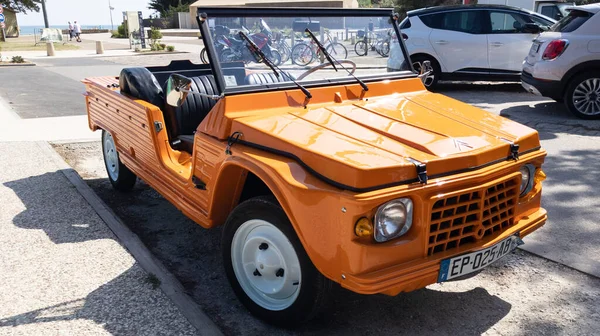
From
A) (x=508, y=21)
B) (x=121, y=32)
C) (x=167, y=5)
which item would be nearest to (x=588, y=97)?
(x=508, y=21)

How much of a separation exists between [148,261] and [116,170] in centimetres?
194

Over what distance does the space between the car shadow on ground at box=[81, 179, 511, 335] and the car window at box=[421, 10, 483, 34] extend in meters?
8.41

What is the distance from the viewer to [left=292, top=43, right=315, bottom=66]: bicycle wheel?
3.80m

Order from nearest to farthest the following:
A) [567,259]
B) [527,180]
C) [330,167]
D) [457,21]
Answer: [330,167], [527,180], [567,259], [457,21]

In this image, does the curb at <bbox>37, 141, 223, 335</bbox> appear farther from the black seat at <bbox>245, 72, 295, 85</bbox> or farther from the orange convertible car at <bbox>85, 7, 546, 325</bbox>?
the black seat at <bbox>245, 72, 295, 85</bbox>

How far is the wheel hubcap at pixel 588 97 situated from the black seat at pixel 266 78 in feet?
21.0

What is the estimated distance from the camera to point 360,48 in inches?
151

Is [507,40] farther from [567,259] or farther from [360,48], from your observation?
[360,48]

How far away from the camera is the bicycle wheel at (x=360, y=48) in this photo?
383 centimetres

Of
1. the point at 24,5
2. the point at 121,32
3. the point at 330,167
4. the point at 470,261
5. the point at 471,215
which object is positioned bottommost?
the point at 470,261

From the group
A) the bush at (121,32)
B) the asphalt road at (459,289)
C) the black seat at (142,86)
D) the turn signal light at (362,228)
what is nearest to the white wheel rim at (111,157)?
the asphalt road at (459,289)

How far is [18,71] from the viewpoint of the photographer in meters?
17.9

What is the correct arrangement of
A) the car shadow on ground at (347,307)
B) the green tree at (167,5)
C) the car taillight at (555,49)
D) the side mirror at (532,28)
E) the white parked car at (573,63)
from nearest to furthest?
the car shadow on ground at (347,307)
the white parked car at (573,63)
the car taillight at (555,49)
the side mirror at (532,28)
the green tree at (167,5)

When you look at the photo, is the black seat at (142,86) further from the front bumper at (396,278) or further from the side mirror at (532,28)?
the side mirror at (532,28)
